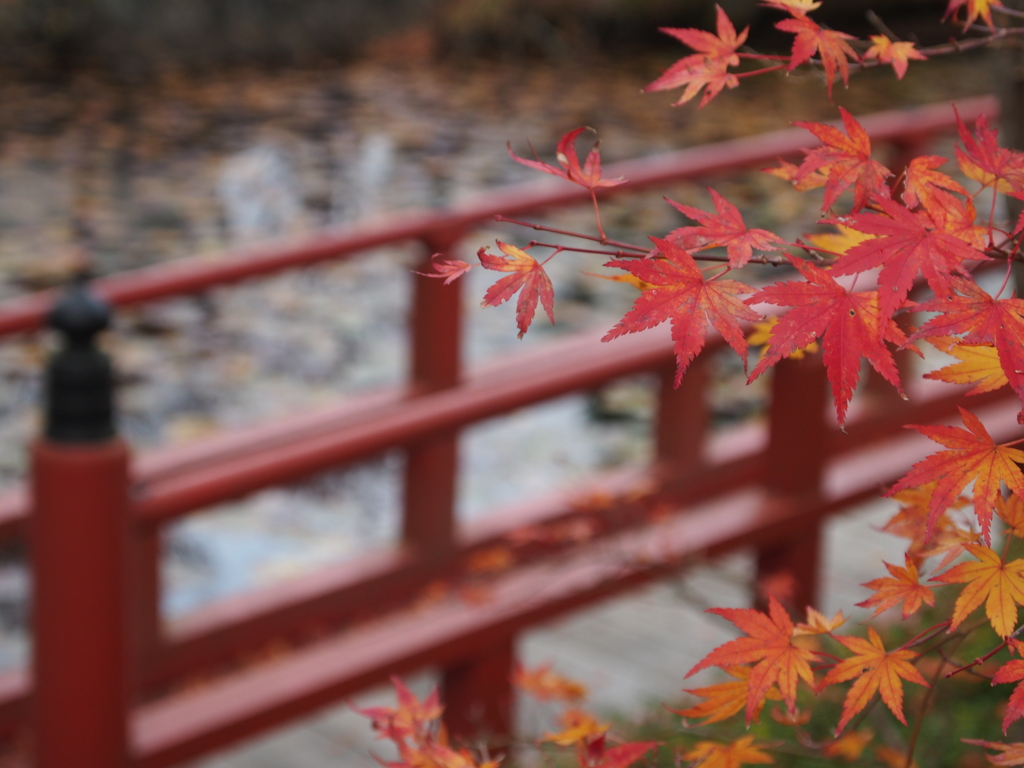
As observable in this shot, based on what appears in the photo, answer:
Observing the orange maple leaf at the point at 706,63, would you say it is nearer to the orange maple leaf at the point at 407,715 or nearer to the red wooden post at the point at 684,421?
the orange maple leaf at the point at 407,715

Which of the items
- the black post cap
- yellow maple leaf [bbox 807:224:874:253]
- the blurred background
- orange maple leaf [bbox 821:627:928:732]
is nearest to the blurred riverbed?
the blurred background

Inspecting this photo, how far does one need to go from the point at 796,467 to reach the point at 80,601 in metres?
1.36

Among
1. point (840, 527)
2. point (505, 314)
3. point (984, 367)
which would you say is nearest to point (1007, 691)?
point (840, 527)

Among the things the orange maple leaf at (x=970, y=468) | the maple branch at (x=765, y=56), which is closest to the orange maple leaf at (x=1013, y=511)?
the orange maple leaf at (x=970, y=468)

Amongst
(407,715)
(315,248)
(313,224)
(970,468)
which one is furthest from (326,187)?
(970,468)

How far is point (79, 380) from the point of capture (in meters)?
1.74

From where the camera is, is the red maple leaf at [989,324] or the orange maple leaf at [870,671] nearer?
the red maple leaf at [989,324]

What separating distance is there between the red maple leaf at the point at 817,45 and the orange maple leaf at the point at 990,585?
325mm

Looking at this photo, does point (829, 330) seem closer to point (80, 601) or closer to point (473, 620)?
point (80, 601)

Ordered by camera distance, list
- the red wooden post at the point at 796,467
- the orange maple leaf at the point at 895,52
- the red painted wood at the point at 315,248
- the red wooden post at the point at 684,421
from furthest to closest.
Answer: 1. the red wooden post at the point at 684,421
2. the red wooden post at the point at 796,467
3. the red painted wood at the point at 315,248
4. the orange maple leaf at the point at 895,52

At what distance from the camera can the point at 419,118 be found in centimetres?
1012

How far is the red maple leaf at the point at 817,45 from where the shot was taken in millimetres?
901

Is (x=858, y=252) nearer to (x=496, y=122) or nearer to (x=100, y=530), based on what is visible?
(x=100, y=530)

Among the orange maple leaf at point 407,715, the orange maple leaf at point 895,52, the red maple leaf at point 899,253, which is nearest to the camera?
the red maple leaf at point 899,253
